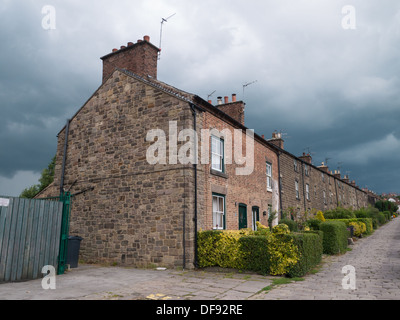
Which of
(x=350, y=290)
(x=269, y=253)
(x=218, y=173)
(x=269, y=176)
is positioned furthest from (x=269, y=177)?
(x=350, y=290)

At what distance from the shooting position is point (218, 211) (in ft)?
42.8

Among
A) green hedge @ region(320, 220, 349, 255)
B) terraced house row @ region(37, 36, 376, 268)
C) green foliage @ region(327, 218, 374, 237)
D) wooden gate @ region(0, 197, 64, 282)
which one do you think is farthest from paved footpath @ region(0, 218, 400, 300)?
green foliage @ region(327, 218, 374, 237)

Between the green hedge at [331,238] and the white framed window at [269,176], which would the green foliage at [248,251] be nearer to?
the green hedge at [331,238]

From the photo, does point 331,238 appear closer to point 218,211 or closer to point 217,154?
point 218,211

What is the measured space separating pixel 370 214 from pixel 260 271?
27948 millimetres

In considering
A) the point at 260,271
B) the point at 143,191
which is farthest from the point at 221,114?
the point at 260,271

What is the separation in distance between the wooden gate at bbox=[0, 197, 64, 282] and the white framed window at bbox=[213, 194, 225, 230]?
586cm

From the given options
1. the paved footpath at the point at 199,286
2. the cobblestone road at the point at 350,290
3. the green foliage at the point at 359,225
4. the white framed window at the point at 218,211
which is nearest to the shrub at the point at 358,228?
the green foliage at the point at 359,225

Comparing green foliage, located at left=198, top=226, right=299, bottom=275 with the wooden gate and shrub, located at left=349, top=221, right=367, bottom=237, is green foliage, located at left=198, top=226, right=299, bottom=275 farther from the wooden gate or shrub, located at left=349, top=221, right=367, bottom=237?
shrub, located at left=349, top=221, right=367, bottom=237

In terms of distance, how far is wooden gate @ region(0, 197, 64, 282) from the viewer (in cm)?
824

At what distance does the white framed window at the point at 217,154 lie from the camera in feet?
43.5

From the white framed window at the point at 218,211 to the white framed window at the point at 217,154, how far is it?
1276 mm

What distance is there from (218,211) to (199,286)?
514 cm

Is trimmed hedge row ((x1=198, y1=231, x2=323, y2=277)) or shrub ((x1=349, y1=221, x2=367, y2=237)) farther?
shrub ((x1=349, y1=221, x2=367, y2=237))
